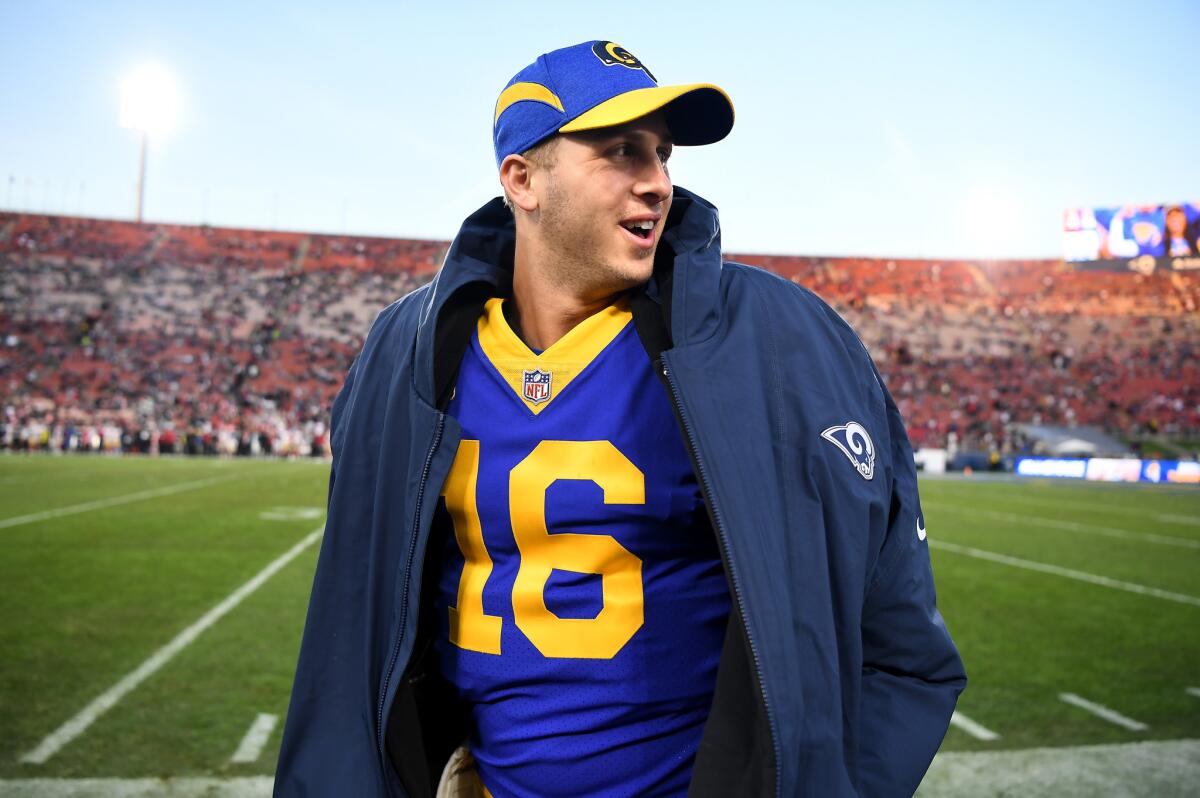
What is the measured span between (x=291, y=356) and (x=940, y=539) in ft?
108

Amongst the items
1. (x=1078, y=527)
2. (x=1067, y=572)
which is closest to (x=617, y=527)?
(x=1067, y=572)

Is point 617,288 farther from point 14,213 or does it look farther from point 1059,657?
point 14,213

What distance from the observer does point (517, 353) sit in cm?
184

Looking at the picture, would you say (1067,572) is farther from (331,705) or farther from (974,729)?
(331,705)

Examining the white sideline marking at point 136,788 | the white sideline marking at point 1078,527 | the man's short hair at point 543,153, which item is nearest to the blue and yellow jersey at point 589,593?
the man's short hair at point 543,153

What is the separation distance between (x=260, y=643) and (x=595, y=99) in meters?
5.44

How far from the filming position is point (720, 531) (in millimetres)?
1408

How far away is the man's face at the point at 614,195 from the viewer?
1.70 meters

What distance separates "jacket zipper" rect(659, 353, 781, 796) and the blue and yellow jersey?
168 millimetres

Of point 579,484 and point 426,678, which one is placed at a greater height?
point 579,484

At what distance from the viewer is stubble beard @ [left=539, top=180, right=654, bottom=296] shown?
174cm

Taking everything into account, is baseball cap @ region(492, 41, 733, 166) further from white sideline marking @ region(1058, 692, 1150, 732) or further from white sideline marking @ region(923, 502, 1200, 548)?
white sideline marking @ region(923, 502, 1200, 548)

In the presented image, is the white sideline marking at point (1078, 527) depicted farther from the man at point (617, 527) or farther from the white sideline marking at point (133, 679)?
the man at point (617, 527)

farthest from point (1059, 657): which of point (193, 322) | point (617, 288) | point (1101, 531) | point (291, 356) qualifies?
point (193, 322)
